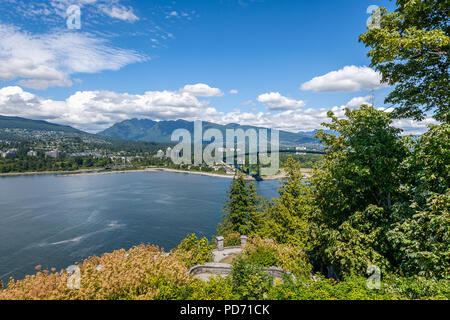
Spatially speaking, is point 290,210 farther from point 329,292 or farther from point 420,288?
point 420,288

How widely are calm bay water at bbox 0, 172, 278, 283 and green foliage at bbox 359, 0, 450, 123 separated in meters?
27.4

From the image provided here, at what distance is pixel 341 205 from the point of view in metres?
8.60

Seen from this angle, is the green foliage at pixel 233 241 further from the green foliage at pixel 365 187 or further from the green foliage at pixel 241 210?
the green foliage at pixel 365 187

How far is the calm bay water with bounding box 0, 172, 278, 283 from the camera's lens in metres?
27.4

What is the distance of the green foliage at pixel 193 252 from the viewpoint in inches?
427

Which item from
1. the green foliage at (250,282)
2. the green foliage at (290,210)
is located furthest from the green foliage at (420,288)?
the green foliage at (290,210)

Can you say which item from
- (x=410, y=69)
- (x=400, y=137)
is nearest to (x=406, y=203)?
(x=400, y=137)

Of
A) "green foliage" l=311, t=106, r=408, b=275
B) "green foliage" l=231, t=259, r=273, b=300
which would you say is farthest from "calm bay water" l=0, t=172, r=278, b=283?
"green foliage" l=311, t=106, r=408, b=275

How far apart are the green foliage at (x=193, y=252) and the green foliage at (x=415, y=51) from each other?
9.61m

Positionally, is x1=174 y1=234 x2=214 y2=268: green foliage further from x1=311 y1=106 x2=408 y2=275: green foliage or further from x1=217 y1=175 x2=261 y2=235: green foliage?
x1=217 y1=175 x2=261 y2=235: green foliage
